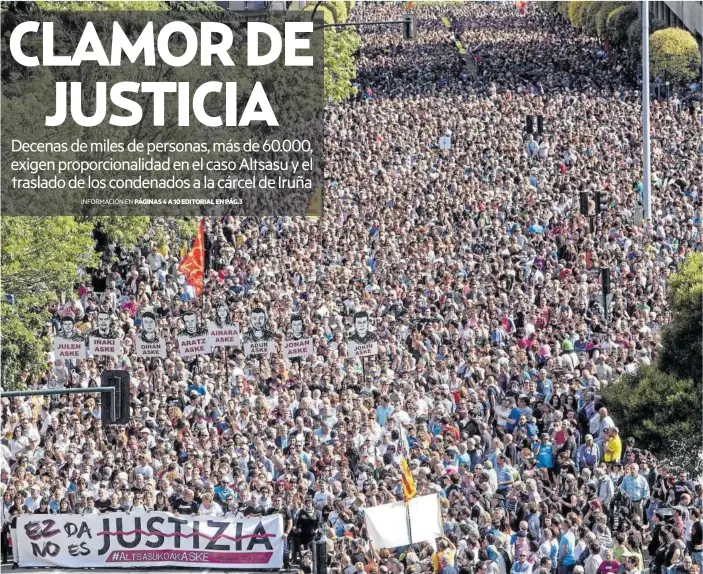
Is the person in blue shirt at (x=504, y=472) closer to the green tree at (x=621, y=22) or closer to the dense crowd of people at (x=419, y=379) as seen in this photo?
the dense crowd of people at (x=419, y=379)

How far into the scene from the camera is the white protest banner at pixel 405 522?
19.5 m

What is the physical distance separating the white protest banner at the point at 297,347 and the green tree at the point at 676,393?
5.71 metres

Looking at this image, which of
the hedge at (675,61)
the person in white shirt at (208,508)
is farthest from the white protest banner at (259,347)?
the hedge at (675,61)

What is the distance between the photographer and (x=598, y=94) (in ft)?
212

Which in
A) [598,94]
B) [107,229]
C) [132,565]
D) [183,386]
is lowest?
[132,565]

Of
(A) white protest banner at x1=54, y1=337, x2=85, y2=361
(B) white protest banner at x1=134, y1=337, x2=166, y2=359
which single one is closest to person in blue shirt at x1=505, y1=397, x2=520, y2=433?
(B) white protest banner at x1=134, y1=337, x2=166, y2=359

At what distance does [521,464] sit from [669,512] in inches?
82.0

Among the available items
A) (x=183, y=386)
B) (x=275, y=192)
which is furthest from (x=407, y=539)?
(x=275, y=192)

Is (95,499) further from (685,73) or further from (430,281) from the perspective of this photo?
(685,73)

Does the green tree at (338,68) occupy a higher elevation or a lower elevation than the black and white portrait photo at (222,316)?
higher

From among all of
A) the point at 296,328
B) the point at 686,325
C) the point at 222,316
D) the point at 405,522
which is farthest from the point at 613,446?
the point at 222,316

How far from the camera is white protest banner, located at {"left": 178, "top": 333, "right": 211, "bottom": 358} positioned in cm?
2795

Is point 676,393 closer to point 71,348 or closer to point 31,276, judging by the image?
point 71,348

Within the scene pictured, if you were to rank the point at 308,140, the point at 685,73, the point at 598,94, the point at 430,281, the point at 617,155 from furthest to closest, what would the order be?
1. the point at 685,73
2. the point at 598,94
3. the point at 308,140
4. the point at 617,155
5. the point at 430,281
